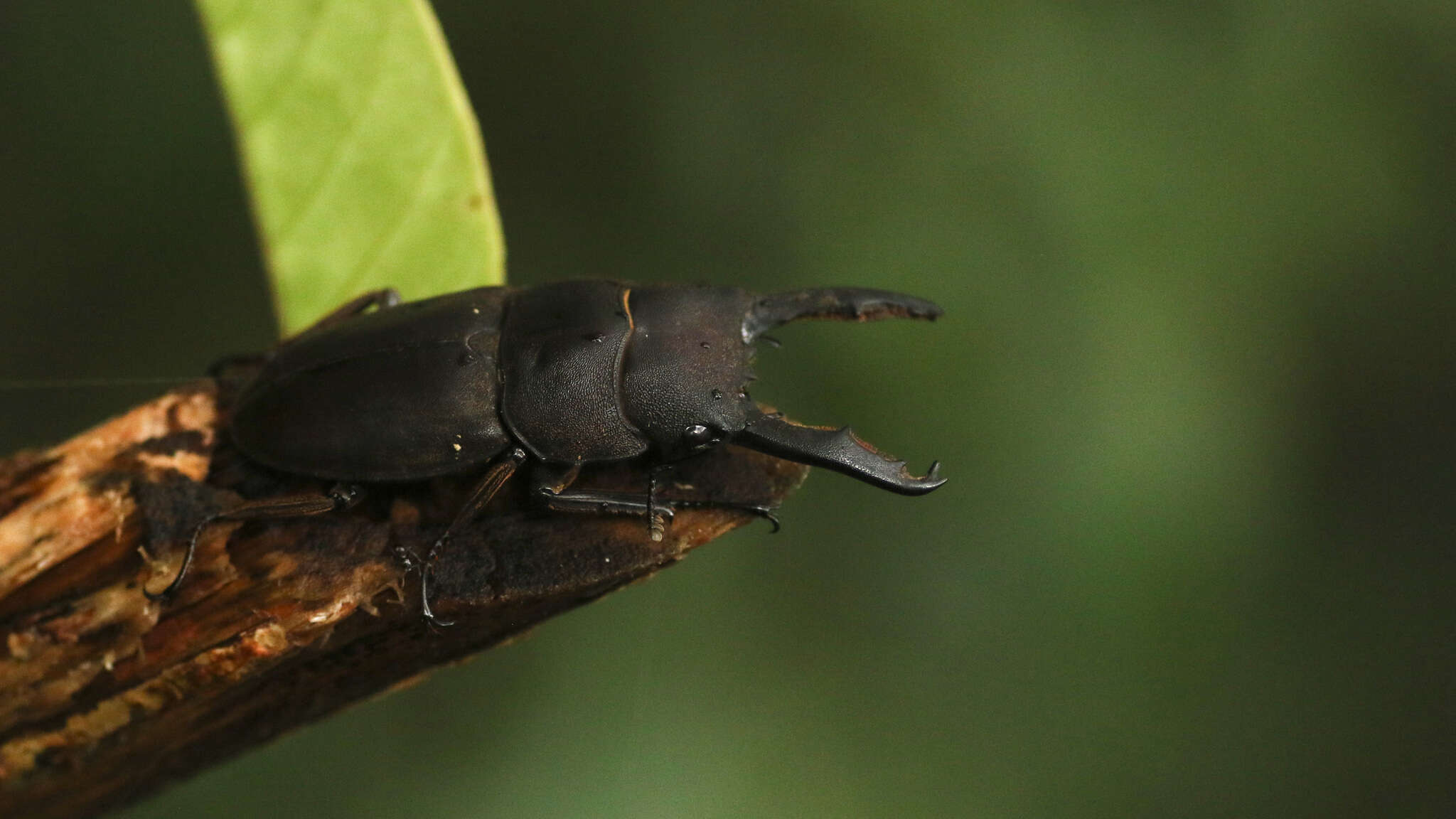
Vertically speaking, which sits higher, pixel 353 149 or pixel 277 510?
pixel 353 149

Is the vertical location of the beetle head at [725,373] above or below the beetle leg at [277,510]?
above

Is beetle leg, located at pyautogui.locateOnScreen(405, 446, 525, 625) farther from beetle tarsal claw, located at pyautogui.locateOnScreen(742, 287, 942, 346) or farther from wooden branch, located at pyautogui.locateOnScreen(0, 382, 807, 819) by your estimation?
beetle tarsal claw, located at pyautogui.locateOnScreen(742, 287, 942, 346)

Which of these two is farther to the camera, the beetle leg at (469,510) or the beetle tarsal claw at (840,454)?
the beetle tarsal claw at (840,454)

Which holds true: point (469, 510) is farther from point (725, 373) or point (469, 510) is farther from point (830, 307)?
point (830, 307)

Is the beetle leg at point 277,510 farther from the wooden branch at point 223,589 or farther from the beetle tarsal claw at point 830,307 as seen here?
the beetle tarsal claw at point 830,307

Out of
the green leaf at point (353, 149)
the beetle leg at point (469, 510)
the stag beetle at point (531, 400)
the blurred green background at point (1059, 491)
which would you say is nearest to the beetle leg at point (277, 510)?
the stag beetle at point (531, 400)

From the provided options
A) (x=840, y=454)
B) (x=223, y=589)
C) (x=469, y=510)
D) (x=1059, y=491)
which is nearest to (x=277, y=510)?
(x=223, y=589)
